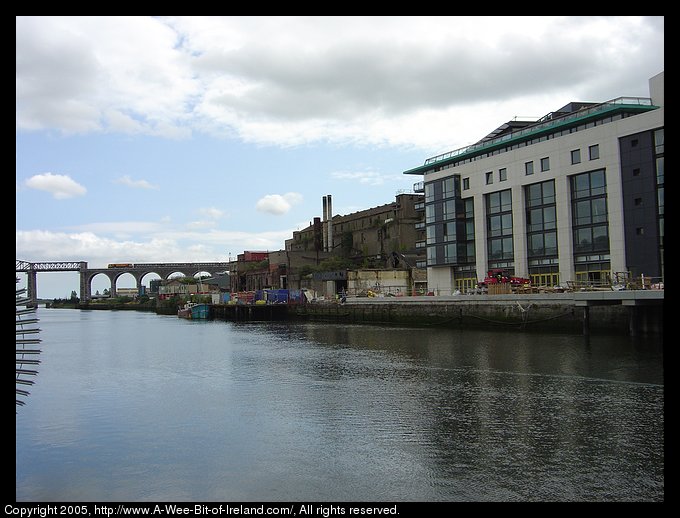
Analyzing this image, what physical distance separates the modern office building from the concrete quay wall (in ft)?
17.4

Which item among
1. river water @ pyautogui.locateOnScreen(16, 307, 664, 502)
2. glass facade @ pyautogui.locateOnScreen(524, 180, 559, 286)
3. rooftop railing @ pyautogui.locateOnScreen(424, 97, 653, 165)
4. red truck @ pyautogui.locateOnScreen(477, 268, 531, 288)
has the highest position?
rooftop railing @ pyautogui.locateOnScreen(424, 97, 653, 165)

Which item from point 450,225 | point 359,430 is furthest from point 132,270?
point 359,430

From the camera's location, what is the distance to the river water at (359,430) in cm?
1114

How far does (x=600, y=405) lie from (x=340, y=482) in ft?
30.9

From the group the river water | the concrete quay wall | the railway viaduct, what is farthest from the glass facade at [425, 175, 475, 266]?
the railway viaduct

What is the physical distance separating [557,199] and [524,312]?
41.8 feet

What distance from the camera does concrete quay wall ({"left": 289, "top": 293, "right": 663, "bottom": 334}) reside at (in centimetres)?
3491

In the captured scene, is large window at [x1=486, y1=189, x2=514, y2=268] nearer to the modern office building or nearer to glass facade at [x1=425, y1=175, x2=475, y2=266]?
the modern office building

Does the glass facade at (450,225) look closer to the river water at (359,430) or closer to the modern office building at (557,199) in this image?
the modern office building at (557,199)

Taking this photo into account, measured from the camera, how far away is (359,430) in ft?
50.1

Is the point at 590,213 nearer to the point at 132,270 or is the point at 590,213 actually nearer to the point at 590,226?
the point at 590,226

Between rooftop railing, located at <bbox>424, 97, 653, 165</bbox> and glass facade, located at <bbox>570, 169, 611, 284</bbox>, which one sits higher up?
rooftop railing, located at <bbox>424, 97, 653, 165</bbox>
